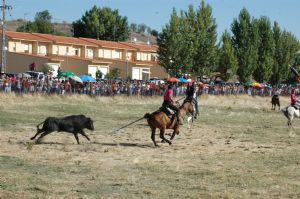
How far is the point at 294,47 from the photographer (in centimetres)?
9212

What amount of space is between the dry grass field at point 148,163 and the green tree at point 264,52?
5222cm

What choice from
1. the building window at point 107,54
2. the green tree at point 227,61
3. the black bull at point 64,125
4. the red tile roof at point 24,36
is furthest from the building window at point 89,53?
the black bull at point 64,125

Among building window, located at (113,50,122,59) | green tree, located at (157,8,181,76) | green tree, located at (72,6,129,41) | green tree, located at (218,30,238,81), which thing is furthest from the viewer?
green tree, located at (72,6,129,41)

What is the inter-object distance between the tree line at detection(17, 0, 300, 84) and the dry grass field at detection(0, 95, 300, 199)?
4300cm

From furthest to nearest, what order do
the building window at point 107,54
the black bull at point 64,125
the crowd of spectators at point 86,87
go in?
the building window at point 107,54 < the crowd of spectators at point 86,87 < the black bull at point 64,125

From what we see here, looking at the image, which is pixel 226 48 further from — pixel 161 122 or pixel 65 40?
pixel 161 122

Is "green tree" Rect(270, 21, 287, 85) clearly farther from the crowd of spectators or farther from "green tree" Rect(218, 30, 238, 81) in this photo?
the crowd of spectators

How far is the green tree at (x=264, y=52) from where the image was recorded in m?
Answer: 82.3

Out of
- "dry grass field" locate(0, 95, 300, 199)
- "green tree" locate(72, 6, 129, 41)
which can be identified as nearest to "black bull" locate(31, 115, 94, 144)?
"dry grass field" locate(0, 95, 300, 199)

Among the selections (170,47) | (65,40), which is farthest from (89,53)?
(170,47)

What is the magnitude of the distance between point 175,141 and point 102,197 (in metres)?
11.0

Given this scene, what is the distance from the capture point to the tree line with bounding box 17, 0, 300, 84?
242 feet

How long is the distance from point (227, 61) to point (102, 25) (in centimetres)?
3406

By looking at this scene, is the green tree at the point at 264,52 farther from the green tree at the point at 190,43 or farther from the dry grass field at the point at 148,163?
the dry grass field at the point at 148,163
